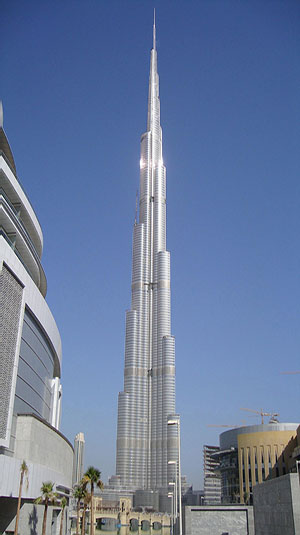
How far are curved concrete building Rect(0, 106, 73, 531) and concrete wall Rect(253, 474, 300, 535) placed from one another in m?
25.9

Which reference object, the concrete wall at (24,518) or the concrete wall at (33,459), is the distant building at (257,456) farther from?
the concrete wall at (24,518)

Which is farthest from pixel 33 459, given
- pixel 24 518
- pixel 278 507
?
pixel 278 507

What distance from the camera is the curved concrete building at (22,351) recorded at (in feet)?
180

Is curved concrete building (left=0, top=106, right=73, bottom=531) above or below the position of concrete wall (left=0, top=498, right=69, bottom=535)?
above

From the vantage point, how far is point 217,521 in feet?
197

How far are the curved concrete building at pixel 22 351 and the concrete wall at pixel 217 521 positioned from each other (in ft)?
61.1

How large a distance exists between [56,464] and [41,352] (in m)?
16.9

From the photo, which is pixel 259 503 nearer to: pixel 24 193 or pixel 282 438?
pixel 24 193

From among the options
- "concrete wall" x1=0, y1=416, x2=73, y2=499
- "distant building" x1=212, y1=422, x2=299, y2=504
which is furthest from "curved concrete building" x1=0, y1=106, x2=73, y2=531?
"distant building" x1=212, y1=422, x2=299, y2=504

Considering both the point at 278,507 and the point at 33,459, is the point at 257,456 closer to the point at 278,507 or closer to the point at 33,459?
the point at 33,459

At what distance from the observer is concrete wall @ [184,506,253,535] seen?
2349 inches

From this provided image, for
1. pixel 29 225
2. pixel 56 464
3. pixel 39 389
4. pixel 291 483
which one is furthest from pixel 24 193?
pixel 291 483

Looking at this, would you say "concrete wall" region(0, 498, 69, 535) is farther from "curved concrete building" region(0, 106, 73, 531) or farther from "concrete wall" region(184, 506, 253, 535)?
"concrete wall" region(184, 506, 253, 535)

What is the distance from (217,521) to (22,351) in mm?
29986
